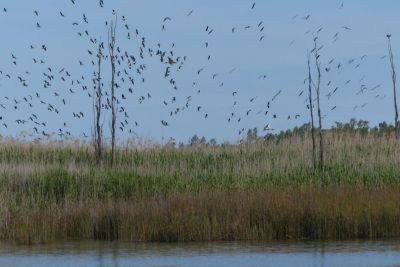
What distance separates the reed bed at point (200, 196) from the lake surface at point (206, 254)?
112 cm

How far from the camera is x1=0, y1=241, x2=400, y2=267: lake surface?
43.3 ft

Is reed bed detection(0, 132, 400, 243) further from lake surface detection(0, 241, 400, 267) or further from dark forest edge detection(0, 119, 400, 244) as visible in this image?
lake surface detection(0, 241, 400, 267)

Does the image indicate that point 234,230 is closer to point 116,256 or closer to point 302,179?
point 116,256

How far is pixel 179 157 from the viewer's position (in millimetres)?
30125

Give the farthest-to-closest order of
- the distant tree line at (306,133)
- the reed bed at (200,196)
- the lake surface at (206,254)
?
the distant tree line at (306,133), the reed bed at (200,196), the lake surface at (206,254)

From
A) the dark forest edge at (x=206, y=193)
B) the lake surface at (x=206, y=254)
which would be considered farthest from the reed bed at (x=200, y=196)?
the lake surface at (x=206, y=254)

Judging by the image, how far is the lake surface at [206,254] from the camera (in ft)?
43.3

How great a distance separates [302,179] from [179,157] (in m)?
7.71

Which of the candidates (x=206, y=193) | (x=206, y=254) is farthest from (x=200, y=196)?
(x=206, y=254)

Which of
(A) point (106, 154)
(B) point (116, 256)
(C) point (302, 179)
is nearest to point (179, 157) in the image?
(A) point (106, 154)

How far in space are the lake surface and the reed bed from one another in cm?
112

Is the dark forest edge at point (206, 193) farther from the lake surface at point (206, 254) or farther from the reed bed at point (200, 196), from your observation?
the lake surface at point (206, 254)

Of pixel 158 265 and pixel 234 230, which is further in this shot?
pixel 234 230

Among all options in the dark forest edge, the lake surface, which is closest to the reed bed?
the dark forest edge
